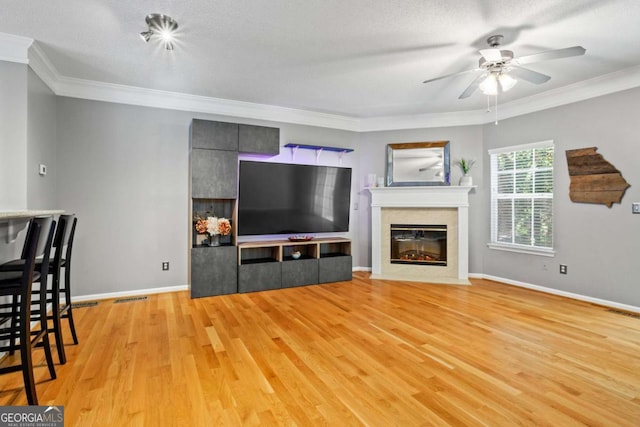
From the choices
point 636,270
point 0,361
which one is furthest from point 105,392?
point 636,270

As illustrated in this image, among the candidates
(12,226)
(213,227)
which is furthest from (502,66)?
(12,226)

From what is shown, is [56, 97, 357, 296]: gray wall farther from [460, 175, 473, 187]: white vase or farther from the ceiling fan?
[460, 175, 473, 187]: white vase

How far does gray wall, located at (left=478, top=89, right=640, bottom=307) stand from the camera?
3580mm

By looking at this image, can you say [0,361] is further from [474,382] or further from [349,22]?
[349,22]

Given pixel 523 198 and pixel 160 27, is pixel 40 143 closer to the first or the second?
pixel 160 27

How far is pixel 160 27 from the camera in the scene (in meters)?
2.59

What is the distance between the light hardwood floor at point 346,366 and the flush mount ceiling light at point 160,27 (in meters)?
2.58

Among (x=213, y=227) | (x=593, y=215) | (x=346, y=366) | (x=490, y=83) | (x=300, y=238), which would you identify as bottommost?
(x=346, y=366)

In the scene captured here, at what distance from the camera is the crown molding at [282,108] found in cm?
315

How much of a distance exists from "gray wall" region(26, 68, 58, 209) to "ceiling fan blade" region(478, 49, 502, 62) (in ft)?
13.5

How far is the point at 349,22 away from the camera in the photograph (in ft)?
8.49

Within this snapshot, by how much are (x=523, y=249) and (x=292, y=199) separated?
3433 mm

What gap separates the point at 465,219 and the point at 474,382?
330cm

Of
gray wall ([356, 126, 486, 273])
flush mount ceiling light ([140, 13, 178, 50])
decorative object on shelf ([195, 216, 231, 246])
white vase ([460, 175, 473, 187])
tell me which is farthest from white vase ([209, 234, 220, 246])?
white vase ([460, 175, 473, 187])
